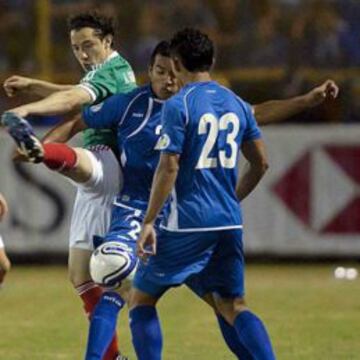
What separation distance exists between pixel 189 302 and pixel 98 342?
15.7 feet

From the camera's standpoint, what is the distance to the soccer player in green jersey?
8.68 meters

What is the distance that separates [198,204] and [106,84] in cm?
123

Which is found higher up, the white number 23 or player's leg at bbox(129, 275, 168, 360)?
the white number 23

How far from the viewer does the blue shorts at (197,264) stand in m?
7.96

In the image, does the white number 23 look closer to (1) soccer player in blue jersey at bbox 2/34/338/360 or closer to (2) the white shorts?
(1) soccer player in blue jersey at bbox 2/34/338/360

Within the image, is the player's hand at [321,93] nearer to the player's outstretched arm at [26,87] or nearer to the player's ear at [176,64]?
the player's ear at [176,64]

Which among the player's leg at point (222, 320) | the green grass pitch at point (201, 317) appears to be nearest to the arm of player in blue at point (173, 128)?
the player's leg at point (222, 320)

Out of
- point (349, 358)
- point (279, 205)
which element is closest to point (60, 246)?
point (279, 205)

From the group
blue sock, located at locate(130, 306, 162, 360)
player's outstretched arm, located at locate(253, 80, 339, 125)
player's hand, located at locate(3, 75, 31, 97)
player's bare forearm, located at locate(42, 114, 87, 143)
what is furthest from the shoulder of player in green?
blue sock, located at locate(130, 306, 162, 360)

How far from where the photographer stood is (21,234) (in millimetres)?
16375

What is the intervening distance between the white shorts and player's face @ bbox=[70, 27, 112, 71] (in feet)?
1.75

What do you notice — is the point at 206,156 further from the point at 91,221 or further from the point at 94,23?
the point at 94,23

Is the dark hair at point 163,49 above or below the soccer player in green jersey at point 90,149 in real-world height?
above

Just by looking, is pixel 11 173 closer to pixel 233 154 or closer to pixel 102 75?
pixel 102 75
